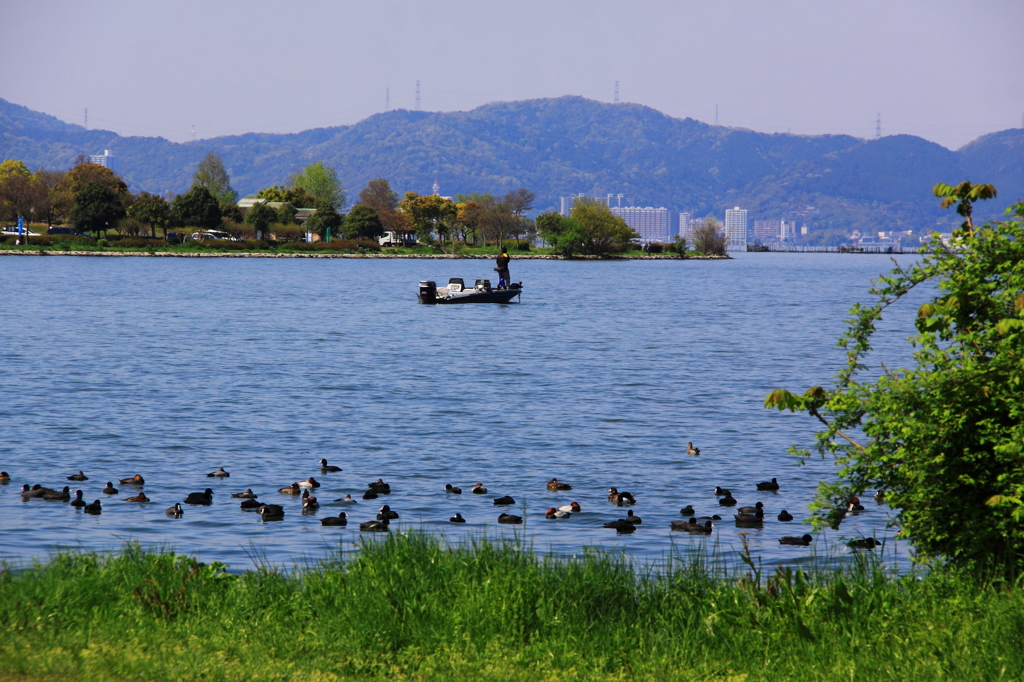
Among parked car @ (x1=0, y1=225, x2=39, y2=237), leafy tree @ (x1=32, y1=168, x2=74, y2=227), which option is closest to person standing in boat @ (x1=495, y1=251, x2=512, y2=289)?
parked car @ (x1=0, y1=225, x2=39, y2=237)

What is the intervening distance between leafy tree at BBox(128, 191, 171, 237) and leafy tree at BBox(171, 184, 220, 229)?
69.6 inches

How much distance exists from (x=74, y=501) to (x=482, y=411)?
556 inches

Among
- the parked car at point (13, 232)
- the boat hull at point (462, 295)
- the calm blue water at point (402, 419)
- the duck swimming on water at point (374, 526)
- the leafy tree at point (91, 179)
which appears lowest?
the calm blue water at point (402, 419)

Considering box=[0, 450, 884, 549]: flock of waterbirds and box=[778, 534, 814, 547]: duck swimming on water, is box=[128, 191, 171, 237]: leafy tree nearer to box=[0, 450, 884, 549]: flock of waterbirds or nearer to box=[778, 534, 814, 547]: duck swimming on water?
box=[0, 450, 884, 549]: flock of waterbirds

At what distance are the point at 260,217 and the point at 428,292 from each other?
374ft

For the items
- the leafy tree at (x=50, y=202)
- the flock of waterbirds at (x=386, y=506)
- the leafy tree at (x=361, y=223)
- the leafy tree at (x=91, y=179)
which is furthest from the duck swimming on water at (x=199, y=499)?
the leafy tree at (x=361, y=223)

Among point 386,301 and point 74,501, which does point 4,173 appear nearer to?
point 386,301

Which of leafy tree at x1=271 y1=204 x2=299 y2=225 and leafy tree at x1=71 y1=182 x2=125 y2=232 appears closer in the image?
leafy tree at x1=71 y1=182 x2=125 y2=232

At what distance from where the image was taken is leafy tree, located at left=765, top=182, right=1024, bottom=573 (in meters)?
8.52

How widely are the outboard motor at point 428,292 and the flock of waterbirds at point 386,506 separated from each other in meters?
59.1

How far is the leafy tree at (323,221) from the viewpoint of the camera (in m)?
192

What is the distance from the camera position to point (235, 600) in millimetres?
8664

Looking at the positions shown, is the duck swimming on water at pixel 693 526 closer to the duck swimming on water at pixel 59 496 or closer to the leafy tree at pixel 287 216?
the duck swimming on water at pixel 59 496

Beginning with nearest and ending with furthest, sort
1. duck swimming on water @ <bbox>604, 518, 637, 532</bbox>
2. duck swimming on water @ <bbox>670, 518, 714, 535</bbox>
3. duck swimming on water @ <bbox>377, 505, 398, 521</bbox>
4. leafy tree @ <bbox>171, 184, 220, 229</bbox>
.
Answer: duck swimming on water @ <bbox>670, 518, 714, 535</bbox> → duck swimming on water @ <bbox>604, 518, 637, 532</bbox> → duck swimming on water @ <bbox>377, 505, 398, 521</bbox> → leafy tree @ <bbox>171, 184, 220, 229</bbox>
